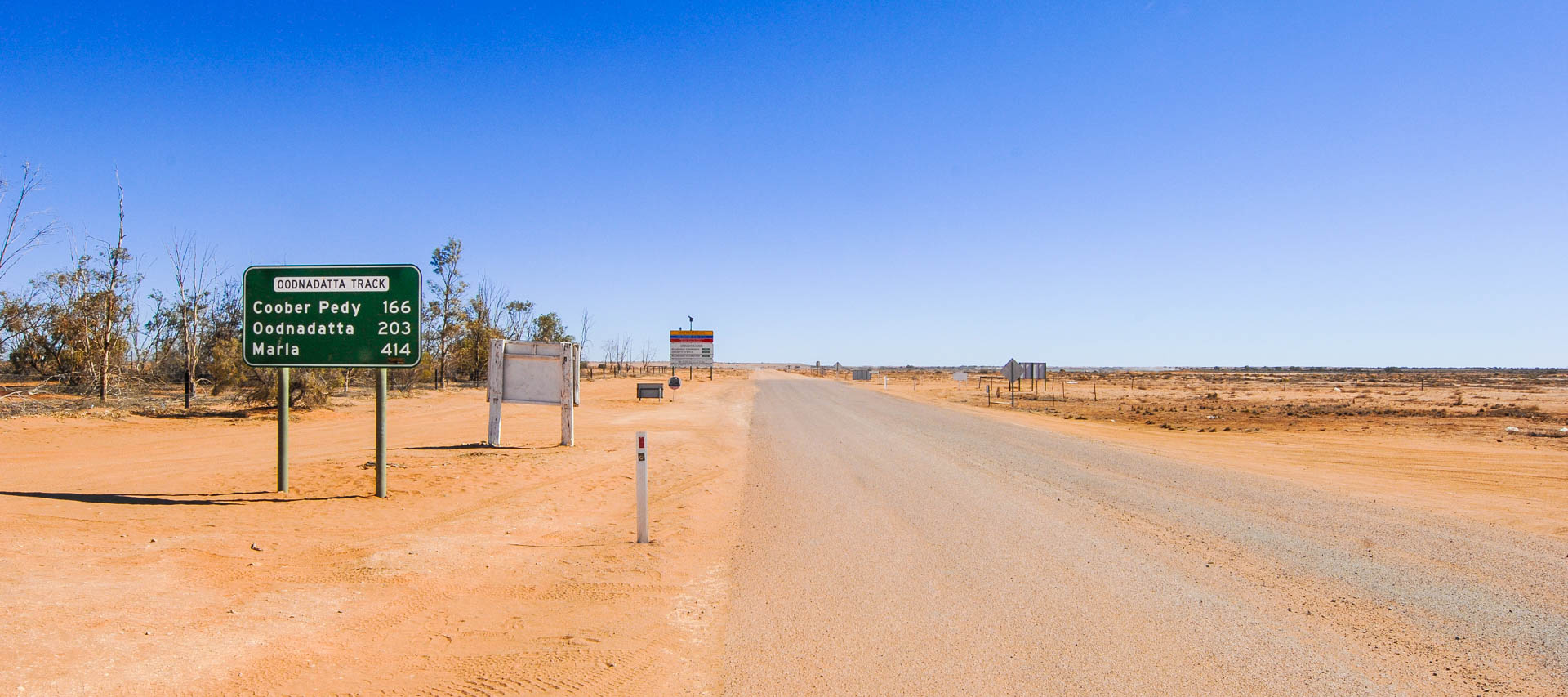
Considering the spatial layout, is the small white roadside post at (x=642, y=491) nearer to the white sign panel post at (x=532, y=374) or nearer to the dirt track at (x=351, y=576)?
the dirt track at (x=351, y=576)

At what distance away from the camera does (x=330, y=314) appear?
1037 centimetres

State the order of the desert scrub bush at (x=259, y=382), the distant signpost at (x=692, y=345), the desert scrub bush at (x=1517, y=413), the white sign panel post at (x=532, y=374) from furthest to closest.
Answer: the distant signpost at (x=692, y=345) → the desert scrub bush at (x=1517, y=413) → the desert scrub bush at (x=259, y=382) → the white sign panel post at (x=532, y=374)

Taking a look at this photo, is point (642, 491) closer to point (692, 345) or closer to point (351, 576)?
point (351, 576)

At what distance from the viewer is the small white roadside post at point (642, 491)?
25.6 ft

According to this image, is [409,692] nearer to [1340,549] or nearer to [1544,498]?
[1340,549]

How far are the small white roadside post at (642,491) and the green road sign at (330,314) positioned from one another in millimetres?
4380

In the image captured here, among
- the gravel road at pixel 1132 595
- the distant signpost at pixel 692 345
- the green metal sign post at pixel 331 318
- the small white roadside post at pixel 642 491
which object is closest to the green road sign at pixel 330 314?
the green metal sign post at pixel 331 318

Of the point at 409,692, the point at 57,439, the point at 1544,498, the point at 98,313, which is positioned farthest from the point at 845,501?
the point at 98,313

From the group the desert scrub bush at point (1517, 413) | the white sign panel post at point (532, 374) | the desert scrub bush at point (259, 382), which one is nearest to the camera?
the white sign panel post at point (532, 374)

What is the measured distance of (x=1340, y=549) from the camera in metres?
7.66

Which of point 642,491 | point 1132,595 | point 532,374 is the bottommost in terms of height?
point 1132,595

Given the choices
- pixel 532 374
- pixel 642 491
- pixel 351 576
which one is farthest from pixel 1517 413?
pixel 351 576

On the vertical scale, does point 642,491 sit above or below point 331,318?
below

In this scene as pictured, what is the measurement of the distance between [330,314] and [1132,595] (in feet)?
33.3
